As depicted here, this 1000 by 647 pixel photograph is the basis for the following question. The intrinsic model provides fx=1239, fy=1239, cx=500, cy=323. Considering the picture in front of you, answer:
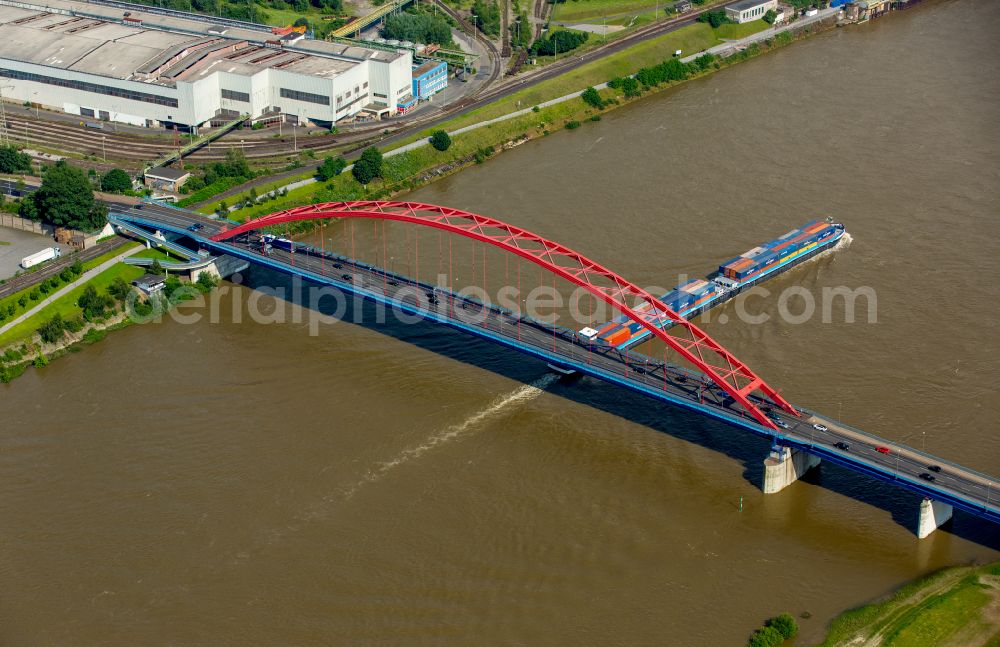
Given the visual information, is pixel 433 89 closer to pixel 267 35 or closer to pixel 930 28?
pixel 267 35

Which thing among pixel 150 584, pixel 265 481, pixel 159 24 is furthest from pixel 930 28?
pixel 150 584

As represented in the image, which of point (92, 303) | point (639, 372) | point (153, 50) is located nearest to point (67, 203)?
point (92, 303)

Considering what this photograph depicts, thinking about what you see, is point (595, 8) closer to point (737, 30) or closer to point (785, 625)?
point (737, 30)

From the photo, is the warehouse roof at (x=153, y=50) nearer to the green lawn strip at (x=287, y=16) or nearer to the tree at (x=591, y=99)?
the green lawn strip at (x=287, y=16)

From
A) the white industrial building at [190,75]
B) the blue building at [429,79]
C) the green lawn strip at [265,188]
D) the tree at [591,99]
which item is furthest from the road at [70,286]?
the tree at [591,99]

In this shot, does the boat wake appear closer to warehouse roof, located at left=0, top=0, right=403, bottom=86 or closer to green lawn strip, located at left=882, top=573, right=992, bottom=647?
green lawn strip, located at left=882, top=573, right=992, bottom=647
